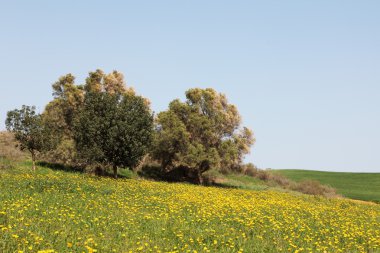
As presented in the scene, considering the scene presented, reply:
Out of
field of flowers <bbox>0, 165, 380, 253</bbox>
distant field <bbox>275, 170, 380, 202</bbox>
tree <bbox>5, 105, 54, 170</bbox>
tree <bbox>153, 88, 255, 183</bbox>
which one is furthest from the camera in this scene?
distant field <bbox>275, 170, 380, 202</bbox>

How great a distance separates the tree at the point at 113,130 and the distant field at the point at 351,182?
1777 inches

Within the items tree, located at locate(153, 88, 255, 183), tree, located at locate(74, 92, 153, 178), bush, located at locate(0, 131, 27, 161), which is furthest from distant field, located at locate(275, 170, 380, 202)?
bush, located at locate(0, 131, 27, 161)

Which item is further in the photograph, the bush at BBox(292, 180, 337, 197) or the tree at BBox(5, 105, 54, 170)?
the bush at BBox(292, 180, 337, 197)

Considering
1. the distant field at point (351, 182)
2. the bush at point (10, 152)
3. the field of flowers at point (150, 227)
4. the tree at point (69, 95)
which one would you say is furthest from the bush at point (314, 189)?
the bush at point (10, 152)

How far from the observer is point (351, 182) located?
89.7m

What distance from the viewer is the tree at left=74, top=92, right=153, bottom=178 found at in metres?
38.1

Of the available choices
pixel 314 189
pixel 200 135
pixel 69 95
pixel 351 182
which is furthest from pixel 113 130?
pixel 351 182

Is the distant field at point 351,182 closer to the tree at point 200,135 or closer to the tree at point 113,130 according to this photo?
the tree at point 200,135

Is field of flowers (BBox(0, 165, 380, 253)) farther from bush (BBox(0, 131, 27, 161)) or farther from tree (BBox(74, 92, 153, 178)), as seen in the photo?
bush (BBox(0, 131, 27, 161))

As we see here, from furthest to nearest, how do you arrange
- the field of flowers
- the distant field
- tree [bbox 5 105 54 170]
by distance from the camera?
the distant field, tree [bbox 5 105 54 170], the field of flowers

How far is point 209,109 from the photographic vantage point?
51.4 metres

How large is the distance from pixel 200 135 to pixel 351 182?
178 ft

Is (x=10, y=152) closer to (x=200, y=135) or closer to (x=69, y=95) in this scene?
(x=69, y=95)

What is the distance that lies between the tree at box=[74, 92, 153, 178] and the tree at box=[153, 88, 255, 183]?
8.39 meters
